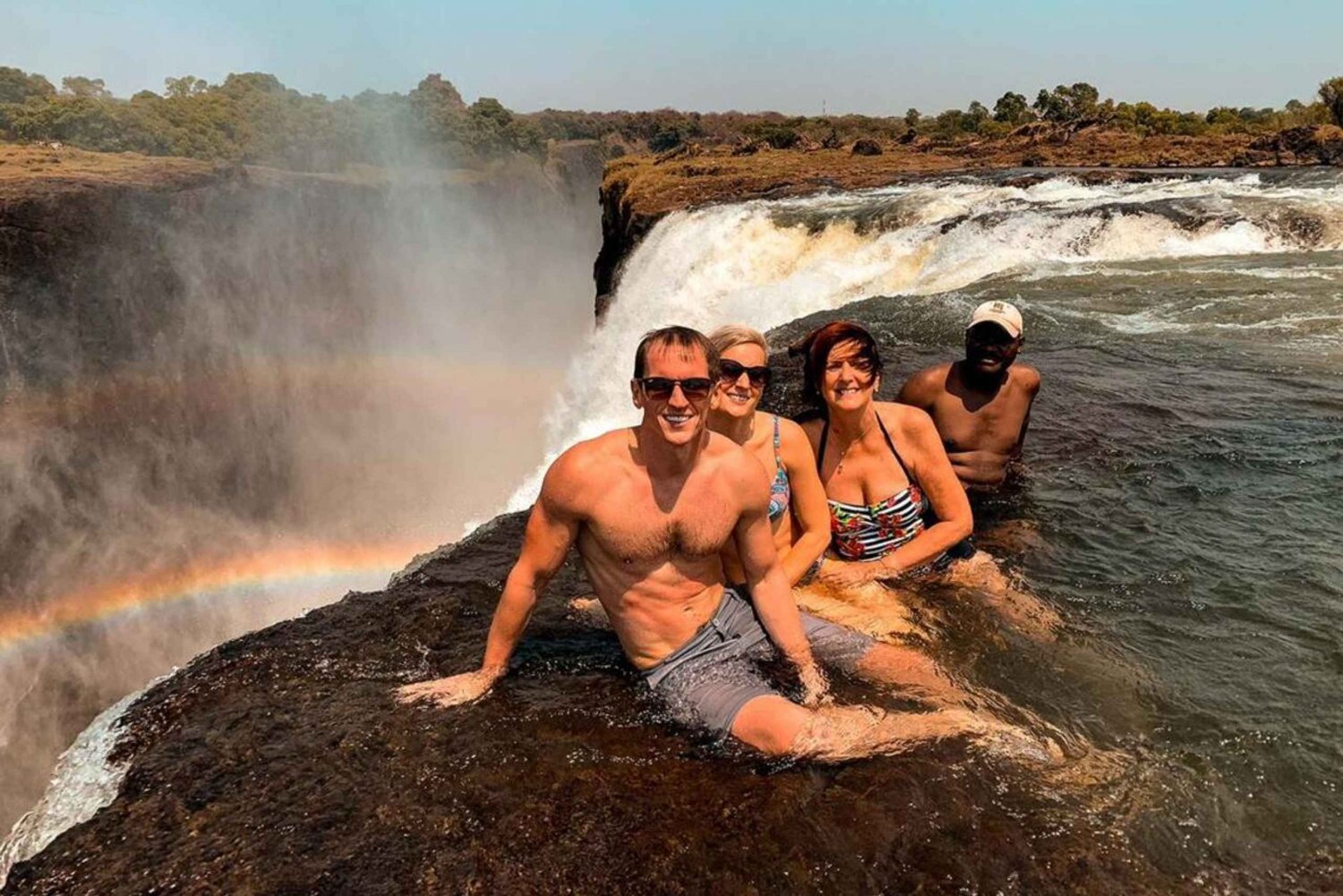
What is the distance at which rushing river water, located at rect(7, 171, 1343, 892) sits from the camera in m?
2.45

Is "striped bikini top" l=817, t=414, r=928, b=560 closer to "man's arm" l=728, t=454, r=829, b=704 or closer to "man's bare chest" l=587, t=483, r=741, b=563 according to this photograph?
"man's arm" l=728, t=454, r=829, b=704

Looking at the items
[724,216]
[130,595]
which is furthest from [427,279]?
[724,216]

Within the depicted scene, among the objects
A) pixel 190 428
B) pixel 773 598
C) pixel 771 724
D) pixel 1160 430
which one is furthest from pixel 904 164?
pixel 771 724

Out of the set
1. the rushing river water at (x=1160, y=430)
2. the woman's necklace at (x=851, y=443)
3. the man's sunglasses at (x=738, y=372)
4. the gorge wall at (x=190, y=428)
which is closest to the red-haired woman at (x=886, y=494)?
the woman's necklace at (x=851, y=443)

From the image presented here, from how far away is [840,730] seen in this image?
9.45 ft

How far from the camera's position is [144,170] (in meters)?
38.6

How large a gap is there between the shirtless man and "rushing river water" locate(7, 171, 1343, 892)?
0.15m

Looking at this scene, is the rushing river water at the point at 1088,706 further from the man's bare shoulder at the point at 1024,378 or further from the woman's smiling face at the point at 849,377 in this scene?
the woman's smiling face at the point at 849,377

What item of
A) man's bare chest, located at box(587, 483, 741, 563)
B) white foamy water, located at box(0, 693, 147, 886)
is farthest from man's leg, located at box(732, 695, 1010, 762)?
white foamy water, located at box(0, 693, 147, 886)

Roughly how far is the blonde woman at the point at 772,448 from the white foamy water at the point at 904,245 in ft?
23.2

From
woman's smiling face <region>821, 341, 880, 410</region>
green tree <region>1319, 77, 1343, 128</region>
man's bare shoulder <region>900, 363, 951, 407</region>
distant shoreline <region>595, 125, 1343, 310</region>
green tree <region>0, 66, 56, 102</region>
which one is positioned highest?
green tree <region>0, 66, 56, 102</region>

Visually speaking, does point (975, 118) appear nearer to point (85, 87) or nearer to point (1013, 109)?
point (1013, 109)

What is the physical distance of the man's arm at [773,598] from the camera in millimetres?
3029

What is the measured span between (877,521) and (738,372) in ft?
4.13
